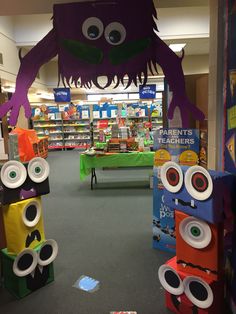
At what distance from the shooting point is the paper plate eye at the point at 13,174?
2.25m

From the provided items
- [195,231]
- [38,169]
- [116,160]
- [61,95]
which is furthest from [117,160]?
[61,95]

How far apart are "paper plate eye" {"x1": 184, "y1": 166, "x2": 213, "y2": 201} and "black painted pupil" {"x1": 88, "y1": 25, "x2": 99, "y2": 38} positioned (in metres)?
1.27

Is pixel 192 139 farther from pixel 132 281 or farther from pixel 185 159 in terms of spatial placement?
pixel 132 281

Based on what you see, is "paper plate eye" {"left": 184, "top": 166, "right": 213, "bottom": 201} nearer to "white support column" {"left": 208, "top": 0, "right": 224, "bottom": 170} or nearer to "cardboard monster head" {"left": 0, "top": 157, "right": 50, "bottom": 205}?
"white support column" {"left": 208, "top": 0, "right": 224, "bottom": 170}

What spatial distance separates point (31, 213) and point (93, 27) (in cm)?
168

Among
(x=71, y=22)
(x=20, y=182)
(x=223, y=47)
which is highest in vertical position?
(x=71, y=22)

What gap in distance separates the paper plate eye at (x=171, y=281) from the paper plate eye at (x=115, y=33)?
1822 millimetres

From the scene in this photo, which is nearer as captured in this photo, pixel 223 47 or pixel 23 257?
pixel 223 47

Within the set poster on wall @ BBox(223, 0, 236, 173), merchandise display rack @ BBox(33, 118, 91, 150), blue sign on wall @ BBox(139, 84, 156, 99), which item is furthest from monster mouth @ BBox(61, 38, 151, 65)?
merchandise display rack @ BBox(33, 118, 91, 150)

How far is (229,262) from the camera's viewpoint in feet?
6.82

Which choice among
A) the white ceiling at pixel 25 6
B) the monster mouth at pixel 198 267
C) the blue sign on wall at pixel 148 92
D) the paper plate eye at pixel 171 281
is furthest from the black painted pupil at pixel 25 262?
the blue sign on wall at pixel 148 92

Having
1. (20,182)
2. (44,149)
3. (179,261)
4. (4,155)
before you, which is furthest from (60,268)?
(44,149)

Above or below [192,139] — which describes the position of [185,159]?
below

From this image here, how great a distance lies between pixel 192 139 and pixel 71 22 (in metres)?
1.60
